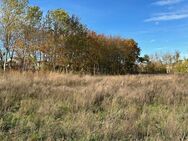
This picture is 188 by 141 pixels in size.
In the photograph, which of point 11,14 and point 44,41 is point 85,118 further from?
point 44,41

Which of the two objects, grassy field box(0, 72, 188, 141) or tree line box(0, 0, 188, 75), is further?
tree line box(0, 0, 188, 75)

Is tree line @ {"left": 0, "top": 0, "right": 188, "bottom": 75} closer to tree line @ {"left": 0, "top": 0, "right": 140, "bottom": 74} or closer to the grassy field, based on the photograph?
tree line @ {"left": 0, "top": 0, "right": 140, "bottom": 74}

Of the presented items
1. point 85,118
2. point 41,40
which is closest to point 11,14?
point 41,40

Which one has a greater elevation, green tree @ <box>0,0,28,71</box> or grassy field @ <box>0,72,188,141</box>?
green tree @ <box>0,0,28,71</box>

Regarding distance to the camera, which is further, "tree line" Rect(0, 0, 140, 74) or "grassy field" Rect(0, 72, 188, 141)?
"tree line" Rect(0, 0, 140, 74)

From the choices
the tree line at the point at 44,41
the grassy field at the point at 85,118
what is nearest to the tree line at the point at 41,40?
the tree line at the point at 44,41

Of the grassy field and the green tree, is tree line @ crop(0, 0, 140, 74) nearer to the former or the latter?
the green tree

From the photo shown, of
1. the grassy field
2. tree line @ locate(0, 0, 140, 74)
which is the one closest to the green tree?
tree line @ locate(0, 0, 140, 74)

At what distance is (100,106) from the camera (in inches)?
320

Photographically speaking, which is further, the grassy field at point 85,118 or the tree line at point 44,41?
the tree line at point 44,41

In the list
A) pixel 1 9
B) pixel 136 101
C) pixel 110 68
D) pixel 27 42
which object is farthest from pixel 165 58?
pixel 136 101

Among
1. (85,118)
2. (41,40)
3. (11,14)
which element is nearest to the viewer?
(85,118)

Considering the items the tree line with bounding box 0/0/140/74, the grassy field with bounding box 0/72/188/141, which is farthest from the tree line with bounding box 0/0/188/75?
the grassy field with bounding box 0/72/188/141

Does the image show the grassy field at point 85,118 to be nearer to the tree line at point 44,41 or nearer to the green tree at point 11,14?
the tree line at point 44,41
